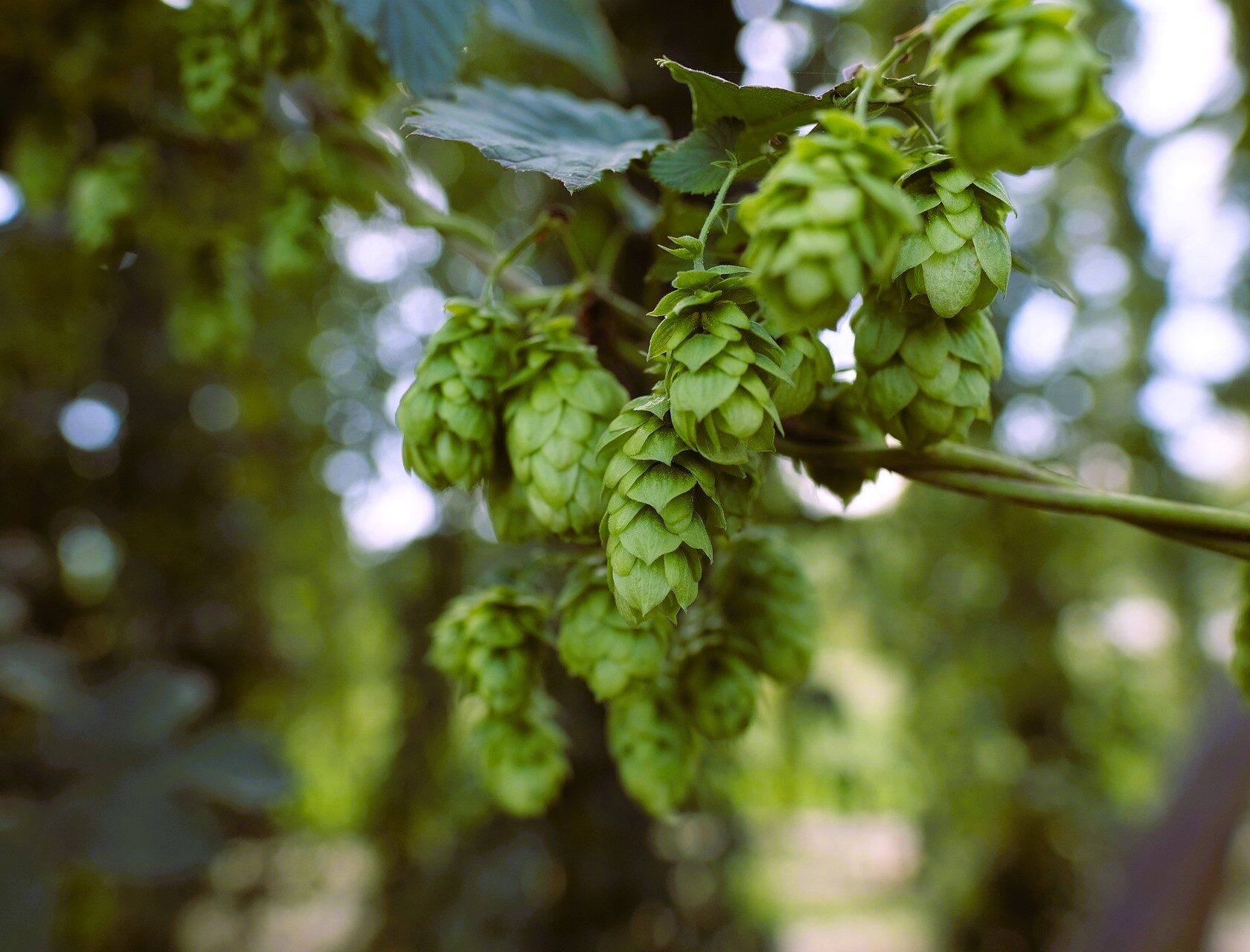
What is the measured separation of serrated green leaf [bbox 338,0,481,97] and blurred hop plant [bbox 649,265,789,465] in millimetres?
453

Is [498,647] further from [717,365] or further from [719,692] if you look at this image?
[717,365]

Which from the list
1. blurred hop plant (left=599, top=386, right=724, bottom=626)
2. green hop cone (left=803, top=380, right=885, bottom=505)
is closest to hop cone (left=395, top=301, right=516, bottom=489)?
blurred hop plant (left=599, top=386, right=724, bottom=626)

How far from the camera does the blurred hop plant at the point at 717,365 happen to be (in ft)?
1.53

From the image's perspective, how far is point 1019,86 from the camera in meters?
0.37

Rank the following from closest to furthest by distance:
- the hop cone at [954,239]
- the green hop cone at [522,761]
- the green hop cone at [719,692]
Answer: the hop cone at [954,239] < the green hop cone at [719,692] < the green hop cone at [522,761]

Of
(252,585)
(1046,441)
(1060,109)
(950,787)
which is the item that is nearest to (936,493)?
(1046,441)

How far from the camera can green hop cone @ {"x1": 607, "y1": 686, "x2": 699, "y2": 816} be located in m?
0.77

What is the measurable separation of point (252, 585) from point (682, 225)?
2.24 metres

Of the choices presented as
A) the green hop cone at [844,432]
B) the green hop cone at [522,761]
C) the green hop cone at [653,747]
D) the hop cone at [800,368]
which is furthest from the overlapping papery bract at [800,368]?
the green hop cone at [522,761]

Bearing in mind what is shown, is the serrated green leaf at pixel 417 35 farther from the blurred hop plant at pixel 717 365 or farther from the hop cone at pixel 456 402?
the blurred hop plant at pixel 717 365

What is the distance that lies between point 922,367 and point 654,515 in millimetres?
195

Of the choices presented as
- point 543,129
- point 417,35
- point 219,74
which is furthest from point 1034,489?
point 219,74

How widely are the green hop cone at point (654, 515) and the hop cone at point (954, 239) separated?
167 millimetres

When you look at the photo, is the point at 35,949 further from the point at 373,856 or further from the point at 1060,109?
the point at 373,856
